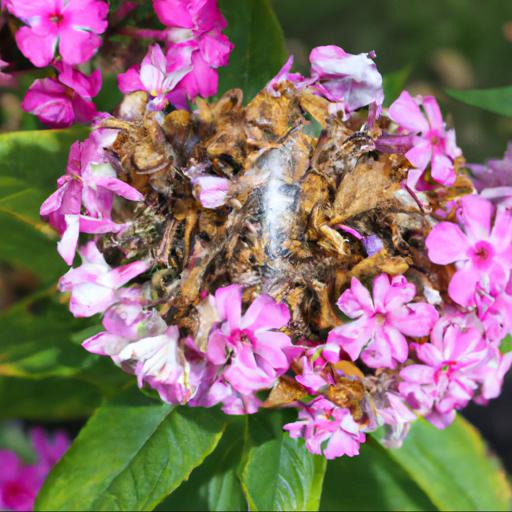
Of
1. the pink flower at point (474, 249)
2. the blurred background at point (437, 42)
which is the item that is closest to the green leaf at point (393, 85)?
the pink flower at point (474, 249)

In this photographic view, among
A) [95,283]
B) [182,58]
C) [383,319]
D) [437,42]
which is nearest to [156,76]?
[182,58]

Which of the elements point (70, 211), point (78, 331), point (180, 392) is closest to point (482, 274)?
point (180, 392)

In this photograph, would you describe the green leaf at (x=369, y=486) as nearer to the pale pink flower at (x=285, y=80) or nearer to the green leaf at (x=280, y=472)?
the green leaf at (x=280, y=472)

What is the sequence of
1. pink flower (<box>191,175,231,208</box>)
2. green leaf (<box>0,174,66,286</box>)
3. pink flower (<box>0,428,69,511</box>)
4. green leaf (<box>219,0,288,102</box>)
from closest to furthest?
pink flower (<box>191,175,231,208</box>) → green leaf (<box>0,174,66,286</box>) → green leaf (<box>219,0,288,102</box>) → pink flower (<box>0,428,69,511</box>)

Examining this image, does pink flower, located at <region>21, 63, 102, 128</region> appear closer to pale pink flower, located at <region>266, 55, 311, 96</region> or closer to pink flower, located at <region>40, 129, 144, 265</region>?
pink flower, located at <region>40, 129, 144, 265</region>

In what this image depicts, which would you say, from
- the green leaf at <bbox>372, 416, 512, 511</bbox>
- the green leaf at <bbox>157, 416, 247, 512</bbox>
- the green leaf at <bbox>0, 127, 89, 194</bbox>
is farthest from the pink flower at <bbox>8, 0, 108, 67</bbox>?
the green leaf at <bbox>372, 416, 512, 511</bbox>

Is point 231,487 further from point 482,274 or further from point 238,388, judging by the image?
point 482,274
